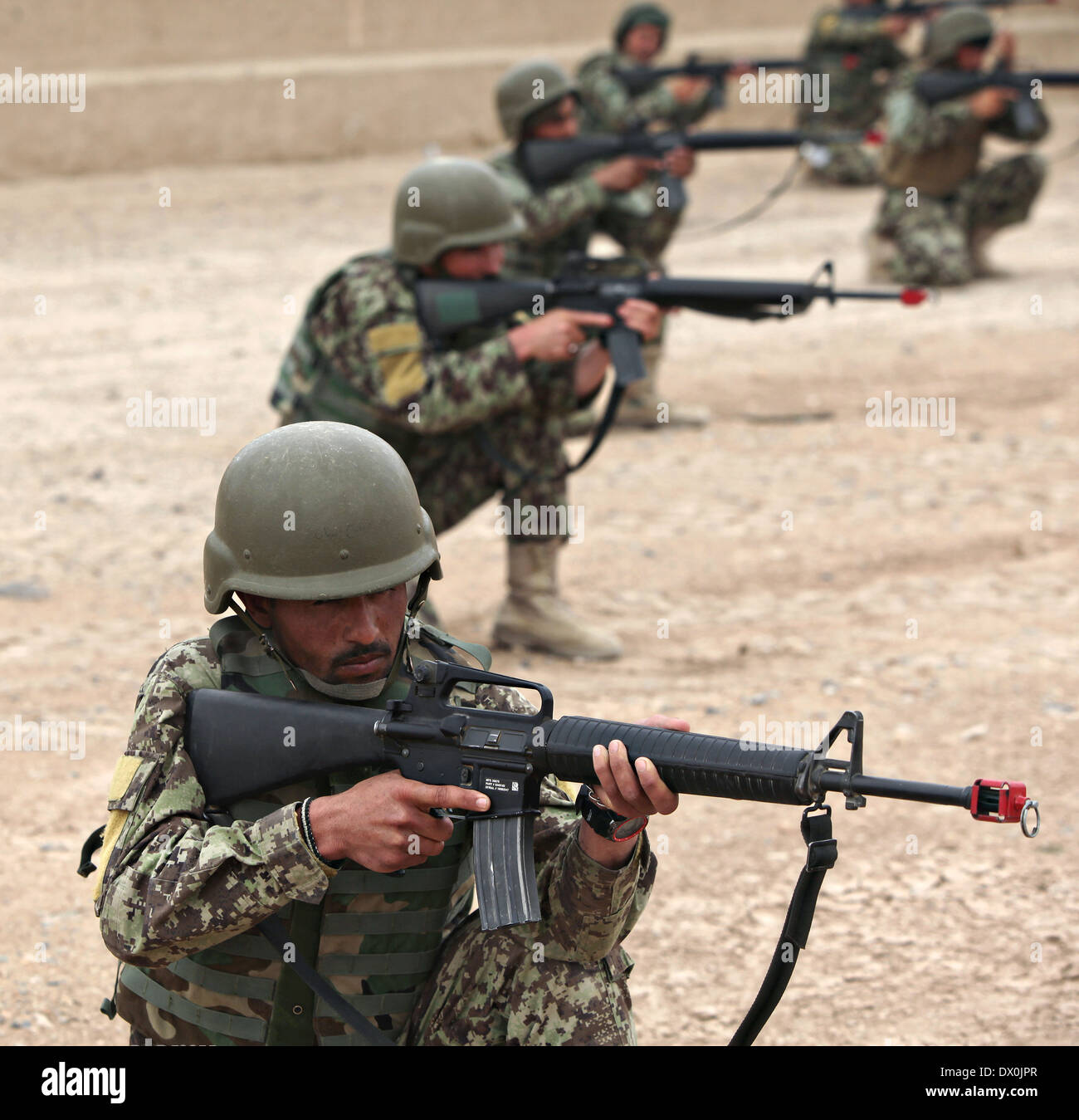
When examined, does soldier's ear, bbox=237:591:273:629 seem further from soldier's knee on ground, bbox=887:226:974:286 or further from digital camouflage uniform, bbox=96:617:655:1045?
soldier's knee on ground, bbox=887:226:974:286

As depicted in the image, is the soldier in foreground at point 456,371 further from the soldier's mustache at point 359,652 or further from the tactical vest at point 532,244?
the soldier's mustache at point 359,652

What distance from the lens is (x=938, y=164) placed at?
38.2 ft

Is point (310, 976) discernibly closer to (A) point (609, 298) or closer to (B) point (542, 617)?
(B) point (542, 617)

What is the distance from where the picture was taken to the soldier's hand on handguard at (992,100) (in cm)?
1118

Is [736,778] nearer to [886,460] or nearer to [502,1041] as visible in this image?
[502,1041]

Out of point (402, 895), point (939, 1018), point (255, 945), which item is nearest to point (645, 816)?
Answer: point (402, 895)

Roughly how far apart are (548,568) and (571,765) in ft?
11.6

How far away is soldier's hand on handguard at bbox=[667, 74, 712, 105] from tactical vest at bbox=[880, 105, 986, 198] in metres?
1.52

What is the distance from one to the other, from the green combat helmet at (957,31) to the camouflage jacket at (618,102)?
1862 mm

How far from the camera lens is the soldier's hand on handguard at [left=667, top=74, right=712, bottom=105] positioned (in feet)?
39.5

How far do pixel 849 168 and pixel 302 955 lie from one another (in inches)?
557

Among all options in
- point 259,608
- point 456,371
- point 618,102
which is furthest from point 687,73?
point 259,608

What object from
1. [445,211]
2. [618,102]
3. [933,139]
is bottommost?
[445,211]

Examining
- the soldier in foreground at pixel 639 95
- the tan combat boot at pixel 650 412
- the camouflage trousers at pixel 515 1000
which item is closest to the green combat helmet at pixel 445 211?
the camouflage trousers at pixel 515 1000
